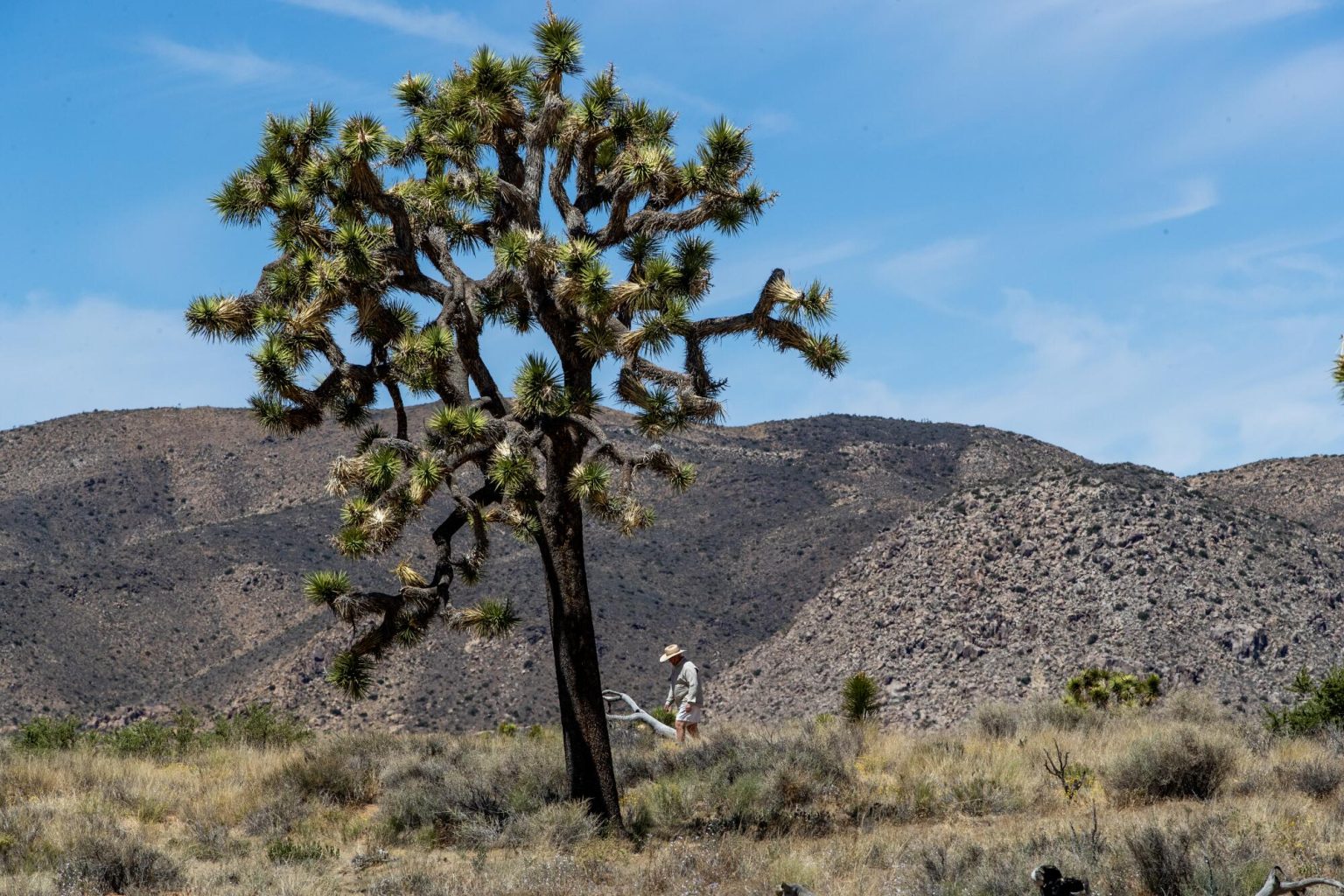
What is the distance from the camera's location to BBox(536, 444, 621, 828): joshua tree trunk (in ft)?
38.7

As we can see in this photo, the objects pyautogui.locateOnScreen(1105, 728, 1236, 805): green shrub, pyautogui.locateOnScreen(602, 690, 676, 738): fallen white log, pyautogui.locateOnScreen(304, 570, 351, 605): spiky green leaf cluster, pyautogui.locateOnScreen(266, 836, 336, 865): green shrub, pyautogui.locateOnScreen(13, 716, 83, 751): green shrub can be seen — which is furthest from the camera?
pyautogui.locateOnScreen(13, 716, 83, 751): green shrub

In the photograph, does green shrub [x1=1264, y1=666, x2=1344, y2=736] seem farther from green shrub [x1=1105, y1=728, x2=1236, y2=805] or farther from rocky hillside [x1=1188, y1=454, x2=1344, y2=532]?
rocky hillside [x1=1188, y1=454, x2=1344, y2=532]

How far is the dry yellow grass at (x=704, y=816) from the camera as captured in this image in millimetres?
8781

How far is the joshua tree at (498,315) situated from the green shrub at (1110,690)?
11657mm

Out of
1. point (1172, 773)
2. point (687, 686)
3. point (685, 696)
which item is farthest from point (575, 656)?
point (1172, 773)

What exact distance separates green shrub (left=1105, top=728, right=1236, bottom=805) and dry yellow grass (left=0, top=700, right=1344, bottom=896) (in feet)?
0.21

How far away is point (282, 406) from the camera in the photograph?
1246 centimetres

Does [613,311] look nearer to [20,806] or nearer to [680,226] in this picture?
[680,226]

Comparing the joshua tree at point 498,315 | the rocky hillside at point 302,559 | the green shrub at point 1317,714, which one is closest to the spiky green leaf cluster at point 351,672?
the joshua tree at point 498,315

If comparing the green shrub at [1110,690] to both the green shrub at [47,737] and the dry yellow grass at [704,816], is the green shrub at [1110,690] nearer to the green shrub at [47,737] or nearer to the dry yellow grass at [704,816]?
the dry yellow grass at [704,816]

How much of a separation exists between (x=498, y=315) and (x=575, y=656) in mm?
3491

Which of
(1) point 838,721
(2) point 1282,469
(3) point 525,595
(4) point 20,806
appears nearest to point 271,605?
(3) point 525,595

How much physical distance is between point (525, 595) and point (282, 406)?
29337mm

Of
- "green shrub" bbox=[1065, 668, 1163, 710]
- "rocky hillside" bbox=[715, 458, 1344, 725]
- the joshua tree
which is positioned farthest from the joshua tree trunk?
"rocky hillside" bbox=[715, 458, 1344, 725]
